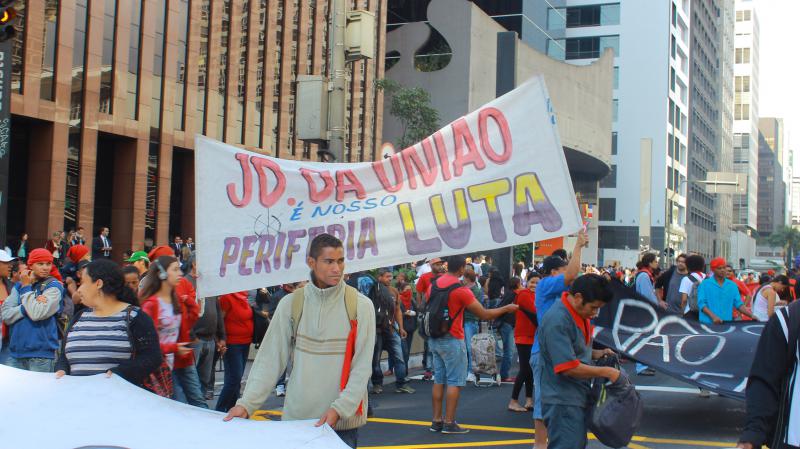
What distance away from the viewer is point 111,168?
31.2 meters

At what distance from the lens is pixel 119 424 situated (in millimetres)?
4254

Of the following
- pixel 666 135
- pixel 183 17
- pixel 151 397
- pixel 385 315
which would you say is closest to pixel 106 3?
A: pixel 183 17

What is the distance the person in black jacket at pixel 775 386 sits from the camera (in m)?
3.66

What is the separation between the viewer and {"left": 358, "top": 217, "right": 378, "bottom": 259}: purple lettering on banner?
6266 millimetres

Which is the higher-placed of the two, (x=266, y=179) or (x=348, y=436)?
(x=266, y=179)

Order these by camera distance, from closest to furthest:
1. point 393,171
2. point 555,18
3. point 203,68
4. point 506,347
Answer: point 393,171, point 506,347, point 203,68, point 555,18

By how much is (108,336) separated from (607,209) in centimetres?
7248

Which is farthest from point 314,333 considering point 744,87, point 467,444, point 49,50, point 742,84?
point 744,87

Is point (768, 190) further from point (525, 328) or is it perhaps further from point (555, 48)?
point (525, 328)

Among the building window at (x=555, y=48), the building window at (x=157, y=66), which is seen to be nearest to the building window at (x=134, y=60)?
the building window at (x=157, y=66)

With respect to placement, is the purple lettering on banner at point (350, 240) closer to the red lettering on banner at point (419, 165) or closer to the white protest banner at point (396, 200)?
the white protest banner at point (396, 200)

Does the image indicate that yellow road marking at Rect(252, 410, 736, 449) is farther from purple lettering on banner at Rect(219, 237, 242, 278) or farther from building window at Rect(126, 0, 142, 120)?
building window at Rect(126, 0, 142, 120)

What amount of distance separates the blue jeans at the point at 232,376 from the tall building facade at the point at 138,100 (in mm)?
15688

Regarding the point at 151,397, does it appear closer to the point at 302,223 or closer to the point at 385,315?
the point at 302,223
